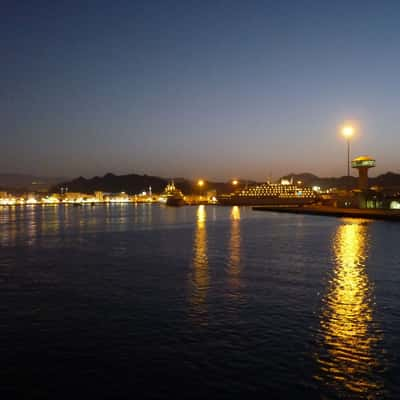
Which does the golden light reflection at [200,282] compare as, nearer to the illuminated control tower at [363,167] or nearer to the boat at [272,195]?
the illuminated control tower at [363,167]

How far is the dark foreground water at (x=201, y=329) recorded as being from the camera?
680 cm

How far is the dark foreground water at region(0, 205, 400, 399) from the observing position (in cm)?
680

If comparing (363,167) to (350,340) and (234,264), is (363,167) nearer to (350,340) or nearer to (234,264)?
(234,264)

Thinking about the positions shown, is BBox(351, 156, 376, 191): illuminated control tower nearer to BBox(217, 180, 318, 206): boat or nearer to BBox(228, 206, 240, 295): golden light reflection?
BBox(217, 180, 318, 206): boat

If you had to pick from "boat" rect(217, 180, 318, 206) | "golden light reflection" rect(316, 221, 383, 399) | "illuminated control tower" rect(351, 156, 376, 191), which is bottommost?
"golden light reflection" rect(316, 221, 383, 399)

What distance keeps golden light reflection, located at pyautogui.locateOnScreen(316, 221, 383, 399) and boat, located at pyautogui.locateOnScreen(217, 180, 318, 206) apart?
11851 centimetres

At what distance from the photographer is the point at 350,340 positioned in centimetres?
857

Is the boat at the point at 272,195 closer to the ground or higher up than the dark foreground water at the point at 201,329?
higher up

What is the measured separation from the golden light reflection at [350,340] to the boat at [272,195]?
389 feet

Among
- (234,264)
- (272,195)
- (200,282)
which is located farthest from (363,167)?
(200,282)

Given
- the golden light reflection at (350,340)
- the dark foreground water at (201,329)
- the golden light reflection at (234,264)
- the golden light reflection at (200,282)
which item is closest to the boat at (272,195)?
the golden light reflection at (234,264)

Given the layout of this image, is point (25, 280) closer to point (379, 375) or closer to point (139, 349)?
point (139, 349)

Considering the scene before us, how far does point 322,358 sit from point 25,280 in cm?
1082

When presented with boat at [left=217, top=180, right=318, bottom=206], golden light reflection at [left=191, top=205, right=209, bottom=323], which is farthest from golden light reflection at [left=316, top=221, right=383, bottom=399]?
boat at [left=217, top=180, right=318, bottom=206]
